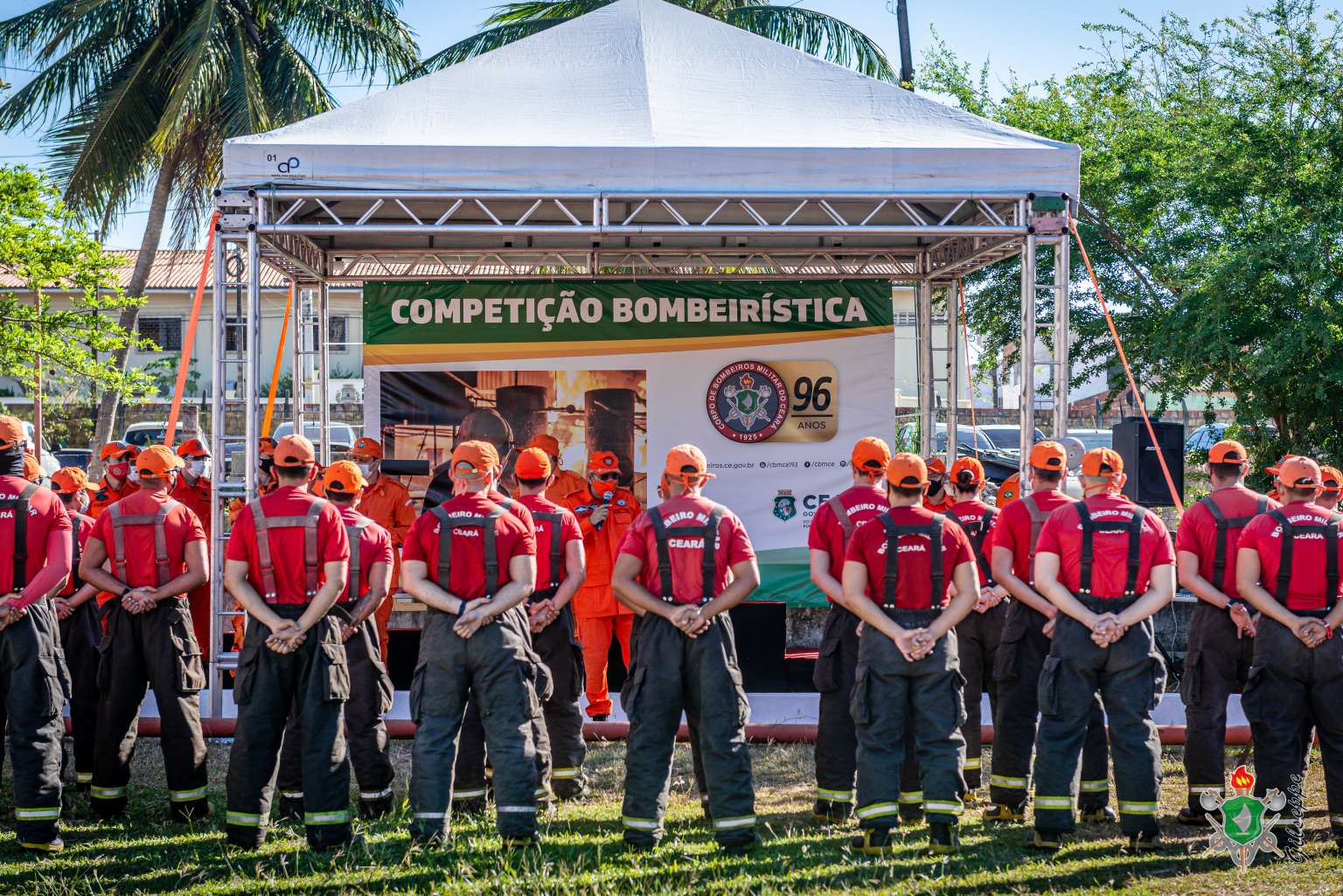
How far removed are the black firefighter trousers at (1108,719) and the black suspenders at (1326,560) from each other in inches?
29.4

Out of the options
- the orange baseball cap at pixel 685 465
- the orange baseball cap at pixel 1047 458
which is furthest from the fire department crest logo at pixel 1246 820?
the orange baseball cap at pixel 685 465

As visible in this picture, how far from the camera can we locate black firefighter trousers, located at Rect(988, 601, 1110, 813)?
6.29 m

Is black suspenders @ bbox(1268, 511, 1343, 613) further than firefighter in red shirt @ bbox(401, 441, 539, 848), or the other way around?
black suspenders @ bbox(1268, 511, 1343, 613)

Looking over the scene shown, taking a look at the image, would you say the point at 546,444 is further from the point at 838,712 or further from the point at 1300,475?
the point at 1300,475

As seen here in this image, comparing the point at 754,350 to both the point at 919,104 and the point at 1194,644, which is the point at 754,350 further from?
the point at 1194,644

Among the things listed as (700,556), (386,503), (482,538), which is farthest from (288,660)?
(386,503)

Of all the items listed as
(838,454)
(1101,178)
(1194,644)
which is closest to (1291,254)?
(1101,178)

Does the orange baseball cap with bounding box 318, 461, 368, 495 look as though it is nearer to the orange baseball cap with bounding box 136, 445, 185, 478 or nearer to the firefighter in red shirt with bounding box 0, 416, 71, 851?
the orange baseball cap with bounding box 136, 445, 185, 478

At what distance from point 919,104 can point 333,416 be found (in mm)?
19625

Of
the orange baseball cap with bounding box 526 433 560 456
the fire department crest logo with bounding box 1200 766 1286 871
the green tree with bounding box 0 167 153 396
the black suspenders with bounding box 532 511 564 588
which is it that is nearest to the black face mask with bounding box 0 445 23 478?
the black suspenders with bounding box 532 511 564 588

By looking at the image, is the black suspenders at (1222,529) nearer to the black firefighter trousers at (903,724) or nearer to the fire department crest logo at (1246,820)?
the fire department crest logo at (1246,820)

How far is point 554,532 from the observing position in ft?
21.4

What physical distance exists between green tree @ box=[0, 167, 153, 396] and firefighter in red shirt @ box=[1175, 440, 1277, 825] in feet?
41.6

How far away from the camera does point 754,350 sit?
37.1 feet
